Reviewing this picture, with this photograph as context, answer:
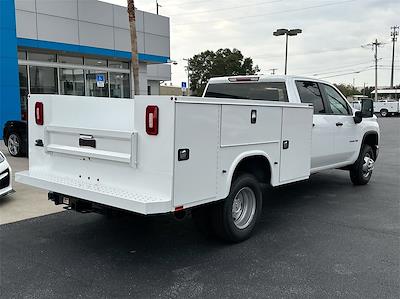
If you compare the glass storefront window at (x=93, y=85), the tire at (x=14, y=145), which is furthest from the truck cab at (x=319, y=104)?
the glass storefront window at (x=93, y=85)

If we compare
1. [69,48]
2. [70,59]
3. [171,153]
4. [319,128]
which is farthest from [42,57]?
[171,153]

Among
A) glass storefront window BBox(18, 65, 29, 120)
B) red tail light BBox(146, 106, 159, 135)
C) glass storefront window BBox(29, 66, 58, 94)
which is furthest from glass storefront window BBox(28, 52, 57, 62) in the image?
red tail light BBox(146, 106, 159, 135)

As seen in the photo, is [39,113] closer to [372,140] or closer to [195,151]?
[195,151]

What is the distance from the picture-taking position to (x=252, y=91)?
669 centimetres

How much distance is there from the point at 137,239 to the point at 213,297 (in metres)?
1.72

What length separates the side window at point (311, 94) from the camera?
6547 millimetres

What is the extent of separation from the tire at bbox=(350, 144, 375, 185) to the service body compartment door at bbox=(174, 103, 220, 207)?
15.7 feet

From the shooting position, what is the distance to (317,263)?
14.5ft

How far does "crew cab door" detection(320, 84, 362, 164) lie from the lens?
23.4 feet

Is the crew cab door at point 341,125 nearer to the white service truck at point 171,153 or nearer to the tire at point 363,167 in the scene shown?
the tire at point 363,167

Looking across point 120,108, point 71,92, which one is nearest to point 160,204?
point 120,108

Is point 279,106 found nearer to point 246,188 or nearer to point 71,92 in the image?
point 246,188

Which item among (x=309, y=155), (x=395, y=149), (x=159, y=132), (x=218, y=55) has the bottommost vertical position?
(x=395, y=149)

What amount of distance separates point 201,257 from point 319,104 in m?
3.55
